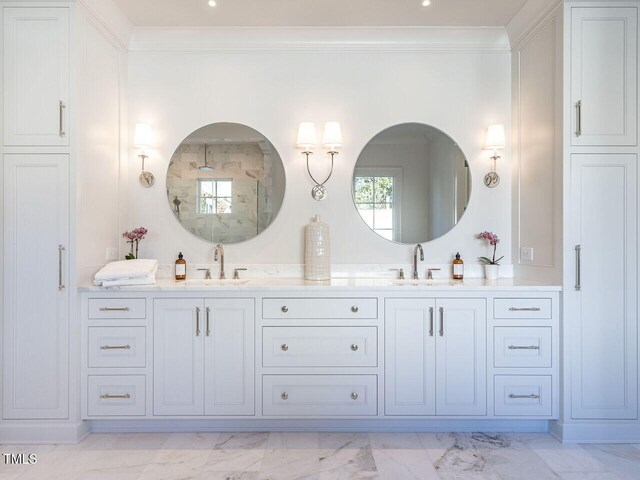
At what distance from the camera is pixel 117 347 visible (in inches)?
99.2

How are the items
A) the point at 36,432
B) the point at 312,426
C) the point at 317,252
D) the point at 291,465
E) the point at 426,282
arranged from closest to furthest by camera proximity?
the point at 291,465
the point at 36,432
the point at 312,426
the point at 426,282
the point at 317,252

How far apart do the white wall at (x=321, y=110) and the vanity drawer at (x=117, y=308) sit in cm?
60

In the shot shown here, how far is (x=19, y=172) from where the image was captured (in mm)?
2455

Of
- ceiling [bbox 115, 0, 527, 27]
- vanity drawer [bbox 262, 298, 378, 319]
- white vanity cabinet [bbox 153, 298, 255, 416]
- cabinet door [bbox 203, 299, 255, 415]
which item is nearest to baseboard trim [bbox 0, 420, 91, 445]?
white vanity cabinet [bbox 153, 298, 255, 416]

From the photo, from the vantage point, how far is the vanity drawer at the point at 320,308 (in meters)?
2.54

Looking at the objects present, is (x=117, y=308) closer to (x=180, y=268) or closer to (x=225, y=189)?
(x=180, y=268)

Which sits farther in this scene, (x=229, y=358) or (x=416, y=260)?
(x=416, y=260)

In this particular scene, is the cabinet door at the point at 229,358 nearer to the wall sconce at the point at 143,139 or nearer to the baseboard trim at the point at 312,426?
the baseboard trim at the point at 312,426

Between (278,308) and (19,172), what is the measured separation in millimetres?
1668

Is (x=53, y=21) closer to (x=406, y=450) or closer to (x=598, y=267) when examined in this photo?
(x=406, y=450)

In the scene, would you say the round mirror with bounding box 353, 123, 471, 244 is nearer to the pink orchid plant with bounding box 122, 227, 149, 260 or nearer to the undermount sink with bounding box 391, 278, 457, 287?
the undermount sink with bounding box 391, 278, 457, 287

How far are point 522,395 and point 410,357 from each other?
27.3 inches

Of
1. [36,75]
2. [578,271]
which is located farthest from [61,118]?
[578,271]

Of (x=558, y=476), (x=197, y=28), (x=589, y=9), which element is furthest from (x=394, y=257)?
(x=197, y=28)
